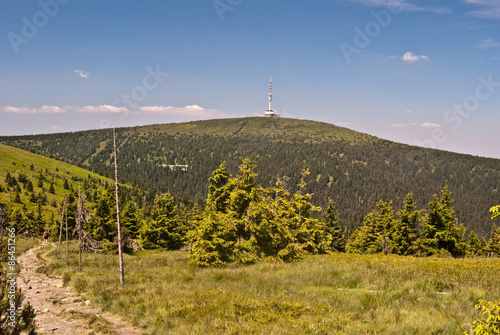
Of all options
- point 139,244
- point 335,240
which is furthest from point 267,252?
point 335,240

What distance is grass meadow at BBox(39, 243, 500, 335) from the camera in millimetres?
9953

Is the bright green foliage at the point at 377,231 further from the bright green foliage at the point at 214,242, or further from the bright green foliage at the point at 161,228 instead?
the bright green foliage at the point at 214,242

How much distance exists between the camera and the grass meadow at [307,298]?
9.95 meters

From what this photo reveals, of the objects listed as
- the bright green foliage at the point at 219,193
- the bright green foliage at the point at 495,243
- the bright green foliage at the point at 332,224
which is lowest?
the bright green foliage at the point at 495,243

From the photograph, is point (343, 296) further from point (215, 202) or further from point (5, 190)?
point (5, 190)

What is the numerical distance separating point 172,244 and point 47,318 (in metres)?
37.3

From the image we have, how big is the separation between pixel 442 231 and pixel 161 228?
37.5 m

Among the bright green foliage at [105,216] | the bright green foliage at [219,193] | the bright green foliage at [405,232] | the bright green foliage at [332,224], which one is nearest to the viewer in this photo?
the bright green foliage at [219,193]

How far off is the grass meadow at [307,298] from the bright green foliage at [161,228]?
27.4m

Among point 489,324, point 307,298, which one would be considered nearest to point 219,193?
point 307,298

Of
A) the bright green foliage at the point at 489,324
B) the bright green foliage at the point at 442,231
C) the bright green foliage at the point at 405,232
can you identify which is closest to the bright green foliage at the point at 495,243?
the bright green foliage at the point at 405,232

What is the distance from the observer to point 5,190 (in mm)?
119625

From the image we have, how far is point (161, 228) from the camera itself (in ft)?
155

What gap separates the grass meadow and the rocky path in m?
0.54
